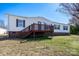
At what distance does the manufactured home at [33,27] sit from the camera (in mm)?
6527

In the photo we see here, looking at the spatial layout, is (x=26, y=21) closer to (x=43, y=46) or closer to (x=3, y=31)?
(x=3, y=31)

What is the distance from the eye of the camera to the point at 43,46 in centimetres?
640

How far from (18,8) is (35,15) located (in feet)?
1.73

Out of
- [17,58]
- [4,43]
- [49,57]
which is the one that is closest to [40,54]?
[49,57]

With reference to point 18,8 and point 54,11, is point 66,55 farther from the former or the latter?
point 18,8

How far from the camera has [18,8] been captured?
6328 mm

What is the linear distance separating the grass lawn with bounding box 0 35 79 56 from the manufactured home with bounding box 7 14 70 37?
0.80 feet

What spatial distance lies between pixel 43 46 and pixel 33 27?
0.74m

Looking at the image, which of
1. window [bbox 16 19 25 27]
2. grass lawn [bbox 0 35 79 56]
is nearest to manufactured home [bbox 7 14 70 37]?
window [bbox 16 19 25 27]

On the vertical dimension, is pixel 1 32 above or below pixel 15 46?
above

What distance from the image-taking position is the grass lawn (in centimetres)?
623

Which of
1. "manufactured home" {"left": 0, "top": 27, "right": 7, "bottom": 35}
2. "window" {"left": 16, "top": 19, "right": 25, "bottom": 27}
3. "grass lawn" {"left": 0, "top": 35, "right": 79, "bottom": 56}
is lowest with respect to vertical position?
"grass lawn" {"left": 0, "top": 35, "right": 79, "bottom": 56}

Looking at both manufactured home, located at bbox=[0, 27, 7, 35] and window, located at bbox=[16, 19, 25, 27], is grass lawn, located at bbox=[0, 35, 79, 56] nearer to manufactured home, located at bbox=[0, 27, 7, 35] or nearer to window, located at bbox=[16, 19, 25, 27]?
manufactured home, located at bbox=[0, 27, 7, 35]

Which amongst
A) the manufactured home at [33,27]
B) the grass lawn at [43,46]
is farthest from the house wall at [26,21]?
the grass lawn at [43,46]
